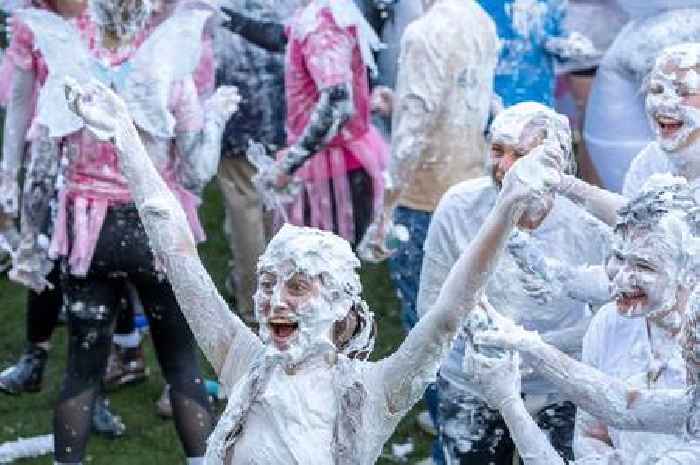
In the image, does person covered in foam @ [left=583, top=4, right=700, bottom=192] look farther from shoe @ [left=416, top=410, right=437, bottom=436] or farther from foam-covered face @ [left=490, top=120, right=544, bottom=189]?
foam-covered face @ [left=490, top=120, right=544, bottom=189]

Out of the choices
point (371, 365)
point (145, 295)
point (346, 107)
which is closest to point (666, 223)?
point (371, 365)

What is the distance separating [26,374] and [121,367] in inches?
13.7

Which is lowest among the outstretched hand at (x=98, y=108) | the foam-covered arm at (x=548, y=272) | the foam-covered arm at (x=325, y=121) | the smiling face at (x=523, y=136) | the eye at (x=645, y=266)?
the foam-covered arm at (x=325, y=121)

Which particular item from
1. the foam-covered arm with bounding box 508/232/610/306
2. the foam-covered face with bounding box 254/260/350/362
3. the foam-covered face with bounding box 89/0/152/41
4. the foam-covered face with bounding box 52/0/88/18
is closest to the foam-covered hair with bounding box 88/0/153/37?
the foam-covered face with bounding box 89/0/152/41

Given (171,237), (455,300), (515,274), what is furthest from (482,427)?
(455,300)

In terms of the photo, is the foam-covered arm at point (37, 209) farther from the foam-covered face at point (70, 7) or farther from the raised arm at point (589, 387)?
the raised arm at point (589, 387)

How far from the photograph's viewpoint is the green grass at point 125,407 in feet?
19.7

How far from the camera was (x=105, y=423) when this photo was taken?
6125mm

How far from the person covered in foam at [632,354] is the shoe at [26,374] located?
2838mm

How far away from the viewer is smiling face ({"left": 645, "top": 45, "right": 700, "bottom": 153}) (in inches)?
179

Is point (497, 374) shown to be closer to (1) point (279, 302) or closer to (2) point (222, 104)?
(1) point (279, 302)

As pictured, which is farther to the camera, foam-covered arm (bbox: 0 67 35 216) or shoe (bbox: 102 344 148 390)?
shoe (bbox: 102 344 148 390)

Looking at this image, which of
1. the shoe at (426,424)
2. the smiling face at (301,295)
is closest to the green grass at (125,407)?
the shoe at (426,424)

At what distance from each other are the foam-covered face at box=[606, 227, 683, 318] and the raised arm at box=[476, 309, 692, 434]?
20 cm
